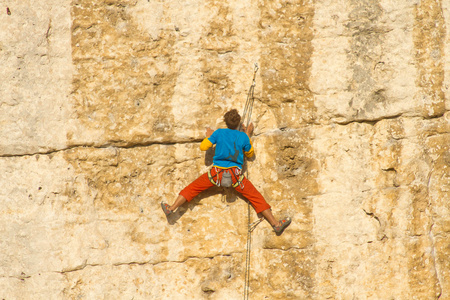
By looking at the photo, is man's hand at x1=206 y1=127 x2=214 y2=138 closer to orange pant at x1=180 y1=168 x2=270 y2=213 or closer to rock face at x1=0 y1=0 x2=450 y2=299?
rock face at x1=0 y1=0 x2=450 y2=299

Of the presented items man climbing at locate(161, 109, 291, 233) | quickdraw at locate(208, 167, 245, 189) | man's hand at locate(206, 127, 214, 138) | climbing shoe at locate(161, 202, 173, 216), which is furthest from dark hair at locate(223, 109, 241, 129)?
climbing shoe at locate(161, 202, 173, 216)

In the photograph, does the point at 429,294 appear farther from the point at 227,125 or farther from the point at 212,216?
the point at 227,125

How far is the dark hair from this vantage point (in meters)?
3.66

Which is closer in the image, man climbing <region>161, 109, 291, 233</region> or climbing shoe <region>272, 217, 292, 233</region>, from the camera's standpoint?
man climbing <region>161, 109, 291, 233</region>

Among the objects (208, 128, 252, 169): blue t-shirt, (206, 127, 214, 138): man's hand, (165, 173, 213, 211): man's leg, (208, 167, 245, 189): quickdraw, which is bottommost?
(165, 173, 213, 211): man's leg

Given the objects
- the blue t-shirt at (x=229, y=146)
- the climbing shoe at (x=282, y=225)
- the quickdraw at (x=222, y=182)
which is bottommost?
the climbing shoe at (x=282, y=225)

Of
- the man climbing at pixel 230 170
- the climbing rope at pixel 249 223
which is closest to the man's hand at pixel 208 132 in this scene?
the man climbing at pixel 230 170

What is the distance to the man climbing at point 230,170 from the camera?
11.9 feet

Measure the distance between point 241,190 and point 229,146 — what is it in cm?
49

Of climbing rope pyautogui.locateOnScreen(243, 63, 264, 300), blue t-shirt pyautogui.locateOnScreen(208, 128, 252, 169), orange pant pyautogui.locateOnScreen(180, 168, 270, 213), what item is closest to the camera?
blue t-shirt pyautogui.locateOnScreen(208, 128, 252, 169)

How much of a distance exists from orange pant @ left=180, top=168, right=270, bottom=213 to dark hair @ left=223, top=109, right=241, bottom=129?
1.85 ft

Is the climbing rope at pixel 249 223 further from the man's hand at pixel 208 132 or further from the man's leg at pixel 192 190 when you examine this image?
the man's leg at pixel 192 190

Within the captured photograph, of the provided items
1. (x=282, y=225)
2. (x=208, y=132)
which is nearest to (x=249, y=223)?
(x=282, y=225)

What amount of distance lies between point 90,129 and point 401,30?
11.0ft
